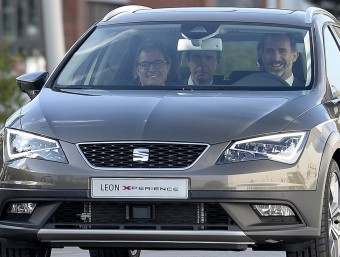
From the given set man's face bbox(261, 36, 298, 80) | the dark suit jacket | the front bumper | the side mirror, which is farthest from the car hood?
the side mirror

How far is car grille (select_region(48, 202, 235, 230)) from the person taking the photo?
7859 millimetres

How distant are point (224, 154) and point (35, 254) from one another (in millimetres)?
1307

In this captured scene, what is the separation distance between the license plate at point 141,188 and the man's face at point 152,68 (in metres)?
1.40

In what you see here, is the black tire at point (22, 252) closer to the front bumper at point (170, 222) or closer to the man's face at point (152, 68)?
the front bumper at point (170, 222)

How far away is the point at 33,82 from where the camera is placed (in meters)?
9.43

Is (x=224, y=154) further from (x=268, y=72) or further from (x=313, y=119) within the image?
(x=268, y=72)

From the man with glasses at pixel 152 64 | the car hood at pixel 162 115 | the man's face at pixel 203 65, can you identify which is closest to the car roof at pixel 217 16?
the man with glasses at pixel 152 64

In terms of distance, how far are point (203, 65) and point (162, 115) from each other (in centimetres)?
113

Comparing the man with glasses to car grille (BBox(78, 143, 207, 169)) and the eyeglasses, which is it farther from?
car grille (BBox(78, 143, 207, 169))

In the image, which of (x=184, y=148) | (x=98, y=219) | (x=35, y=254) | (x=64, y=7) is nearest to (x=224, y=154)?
(x=184, y=148)

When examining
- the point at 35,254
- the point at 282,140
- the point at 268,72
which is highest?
the point at 268,72

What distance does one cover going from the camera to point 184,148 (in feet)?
25.9

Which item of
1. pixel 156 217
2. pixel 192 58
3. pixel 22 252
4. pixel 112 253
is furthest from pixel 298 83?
pixel 112 253

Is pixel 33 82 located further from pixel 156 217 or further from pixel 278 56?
pixel 156 217
